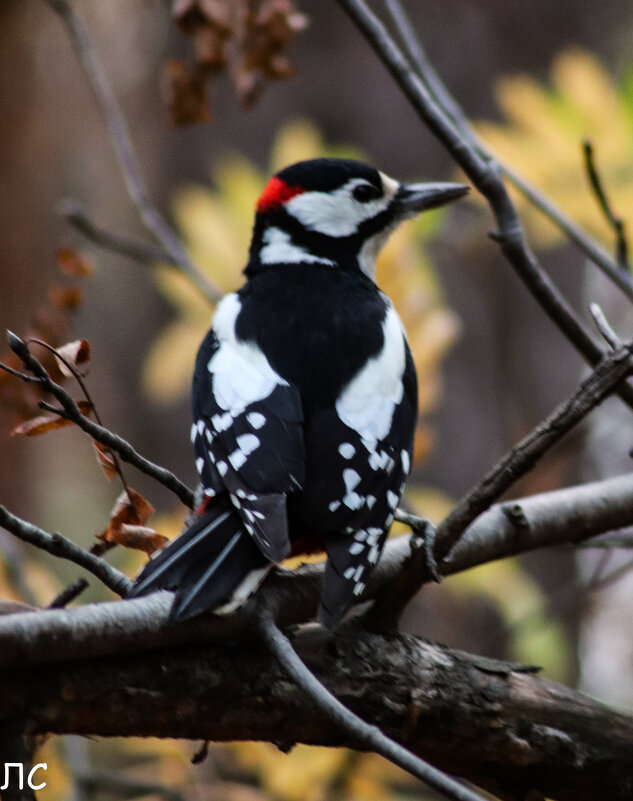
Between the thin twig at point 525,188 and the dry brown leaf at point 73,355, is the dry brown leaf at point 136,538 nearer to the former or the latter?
the dry brown leaf at point 73,355

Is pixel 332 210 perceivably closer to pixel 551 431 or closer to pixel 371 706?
pixel 551 431

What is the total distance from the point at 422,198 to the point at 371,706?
1585 mm

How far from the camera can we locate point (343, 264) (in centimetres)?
280

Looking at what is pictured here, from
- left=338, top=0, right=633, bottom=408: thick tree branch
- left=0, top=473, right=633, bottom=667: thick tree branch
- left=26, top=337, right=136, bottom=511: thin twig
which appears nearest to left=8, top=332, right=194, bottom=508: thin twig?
left=26, top=337, right=136, bottom=511: thin twig

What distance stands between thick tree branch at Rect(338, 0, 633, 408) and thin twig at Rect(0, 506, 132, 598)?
3.99ft

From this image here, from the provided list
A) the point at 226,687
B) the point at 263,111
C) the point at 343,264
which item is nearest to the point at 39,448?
the point at 263,111

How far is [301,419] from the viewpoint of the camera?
2020mm

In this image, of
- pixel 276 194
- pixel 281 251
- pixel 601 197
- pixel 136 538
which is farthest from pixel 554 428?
pixel 276 194

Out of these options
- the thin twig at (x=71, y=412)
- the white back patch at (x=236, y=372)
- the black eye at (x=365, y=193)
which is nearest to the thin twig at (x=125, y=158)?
the black eye at (x=365, y=193)

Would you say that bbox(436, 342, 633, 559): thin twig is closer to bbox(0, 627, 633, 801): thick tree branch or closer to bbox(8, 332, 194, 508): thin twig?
bbox(0, 627, 633, 801): thick tree branch

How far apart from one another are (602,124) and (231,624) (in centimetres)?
208

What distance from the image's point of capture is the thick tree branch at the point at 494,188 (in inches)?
94.7

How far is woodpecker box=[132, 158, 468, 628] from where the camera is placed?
171cm

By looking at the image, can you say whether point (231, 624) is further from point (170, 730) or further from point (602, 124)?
point (602, 124)
